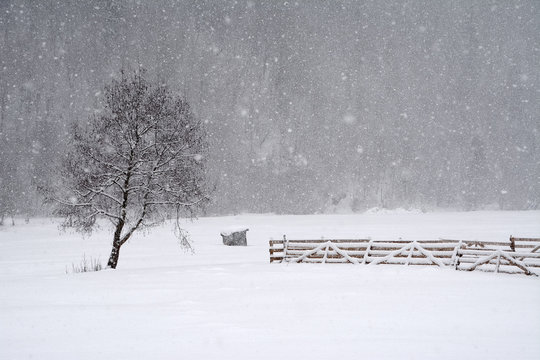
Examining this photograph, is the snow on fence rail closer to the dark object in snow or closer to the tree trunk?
the tree trunk

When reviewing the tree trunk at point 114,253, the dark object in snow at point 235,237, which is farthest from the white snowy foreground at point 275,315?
the dark object in snow at point 235,237

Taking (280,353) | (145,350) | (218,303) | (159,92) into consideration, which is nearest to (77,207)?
(159,92)

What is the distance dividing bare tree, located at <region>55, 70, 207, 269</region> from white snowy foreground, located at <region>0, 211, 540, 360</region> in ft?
13.6

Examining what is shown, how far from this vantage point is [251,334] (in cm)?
910

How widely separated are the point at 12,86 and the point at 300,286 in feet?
520

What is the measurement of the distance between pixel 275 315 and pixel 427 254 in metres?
11.1

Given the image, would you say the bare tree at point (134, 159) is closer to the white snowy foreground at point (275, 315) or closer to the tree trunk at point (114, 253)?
the tree trunk at point (114, 253)

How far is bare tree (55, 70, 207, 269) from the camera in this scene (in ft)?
71.7

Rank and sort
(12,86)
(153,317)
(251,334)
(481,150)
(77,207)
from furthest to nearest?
(481,150) < (12,86) < (77,207) < (153,317) < (251,334)

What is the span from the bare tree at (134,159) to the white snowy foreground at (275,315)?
414 cm

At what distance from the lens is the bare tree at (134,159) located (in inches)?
861

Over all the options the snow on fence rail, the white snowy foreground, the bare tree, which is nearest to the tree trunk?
the bare tree

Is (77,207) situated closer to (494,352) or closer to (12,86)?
(494,352)

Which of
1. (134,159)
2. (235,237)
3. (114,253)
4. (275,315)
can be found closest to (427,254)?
(275,315)
